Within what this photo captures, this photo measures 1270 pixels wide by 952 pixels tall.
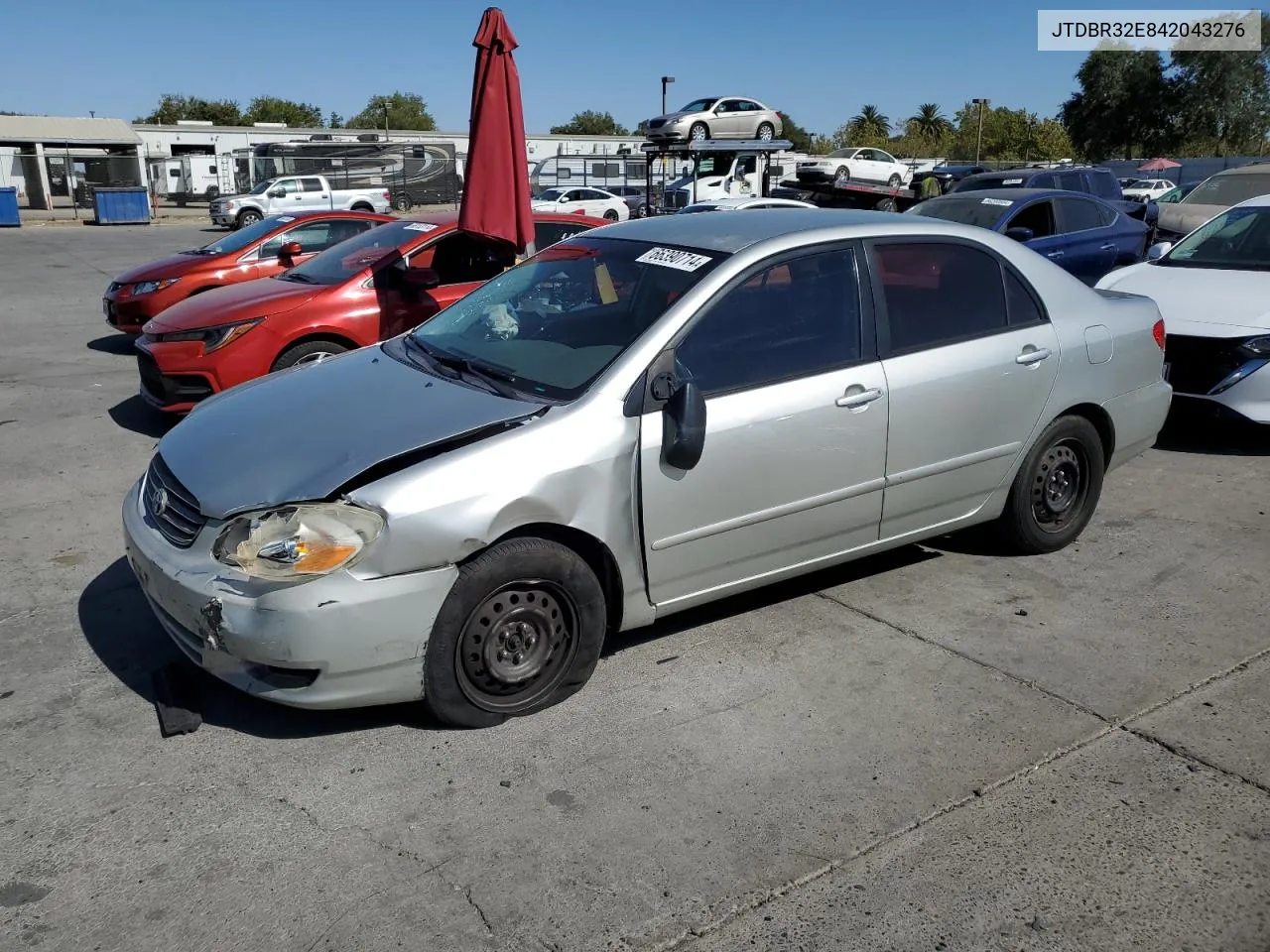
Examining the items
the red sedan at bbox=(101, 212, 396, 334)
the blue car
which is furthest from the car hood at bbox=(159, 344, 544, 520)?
the blue car

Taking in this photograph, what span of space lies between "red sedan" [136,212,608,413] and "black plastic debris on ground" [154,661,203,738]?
9.81ft

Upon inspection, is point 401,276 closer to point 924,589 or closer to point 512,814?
point 924,589

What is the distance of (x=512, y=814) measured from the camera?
303 cm

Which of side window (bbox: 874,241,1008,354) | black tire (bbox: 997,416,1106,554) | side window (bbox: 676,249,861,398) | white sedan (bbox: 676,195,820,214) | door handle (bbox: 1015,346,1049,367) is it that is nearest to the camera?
side window (bbox: 676,249,861,398)

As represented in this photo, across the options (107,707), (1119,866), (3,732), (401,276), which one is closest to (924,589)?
(1119,866)

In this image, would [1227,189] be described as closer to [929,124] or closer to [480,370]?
[480,370]

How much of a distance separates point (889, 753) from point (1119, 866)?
29.5 inches

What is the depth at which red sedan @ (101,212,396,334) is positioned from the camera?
10.0m

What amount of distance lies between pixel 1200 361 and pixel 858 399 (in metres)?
3.79

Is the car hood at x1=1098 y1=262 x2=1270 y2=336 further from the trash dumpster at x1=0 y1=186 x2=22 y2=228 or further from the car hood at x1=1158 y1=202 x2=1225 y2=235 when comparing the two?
the trash dumpster at x1=0 y1=186 x2=22 y2=228

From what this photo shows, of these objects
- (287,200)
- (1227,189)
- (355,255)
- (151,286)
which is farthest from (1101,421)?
(287,200)

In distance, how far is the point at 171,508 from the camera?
352 centimetres

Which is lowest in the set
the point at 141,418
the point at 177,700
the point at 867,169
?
the point at 177,700

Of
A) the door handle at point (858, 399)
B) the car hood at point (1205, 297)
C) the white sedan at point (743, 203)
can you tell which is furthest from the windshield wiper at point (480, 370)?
the white sedan at point (743, 203)
